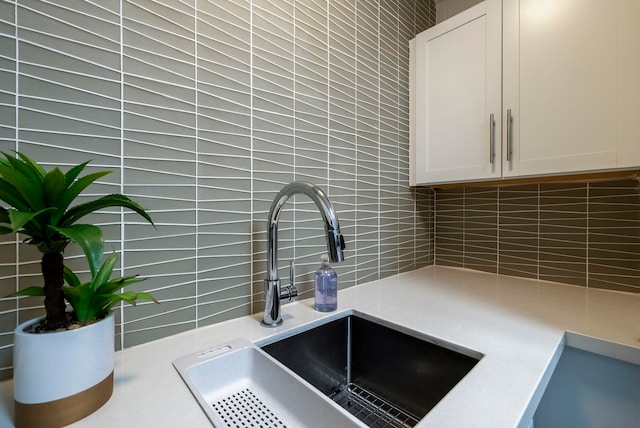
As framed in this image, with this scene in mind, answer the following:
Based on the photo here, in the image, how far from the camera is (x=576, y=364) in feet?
2.49

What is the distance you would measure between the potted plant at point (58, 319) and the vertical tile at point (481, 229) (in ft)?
5.00

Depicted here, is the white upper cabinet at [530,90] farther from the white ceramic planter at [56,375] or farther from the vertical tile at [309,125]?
the white ceramic planter at [56,375]

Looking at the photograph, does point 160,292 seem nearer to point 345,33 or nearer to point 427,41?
point 345,33

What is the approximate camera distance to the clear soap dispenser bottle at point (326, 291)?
88 centimetres

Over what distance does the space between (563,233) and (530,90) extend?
0.65m

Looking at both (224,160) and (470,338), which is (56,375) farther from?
(470,338)

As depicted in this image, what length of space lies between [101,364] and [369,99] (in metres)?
1.22

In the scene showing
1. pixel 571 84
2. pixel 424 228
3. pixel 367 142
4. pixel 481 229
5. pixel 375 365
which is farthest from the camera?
pixel 424 228

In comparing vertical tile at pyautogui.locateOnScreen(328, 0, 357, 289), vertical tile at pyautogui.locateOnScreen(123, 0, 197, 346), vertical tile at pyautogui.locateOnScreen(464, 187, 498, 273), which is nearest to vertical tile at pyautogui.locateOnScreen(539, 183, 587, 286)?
vertical tile at pyautogui.locateOnScreen(464, 187, 498, 273)

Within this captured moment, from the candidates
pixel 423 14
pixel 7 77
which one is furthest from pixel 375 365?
pixel 423 14

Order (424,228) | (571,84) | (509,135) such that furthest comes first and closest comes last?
(424,228), (509,135), (571,84)

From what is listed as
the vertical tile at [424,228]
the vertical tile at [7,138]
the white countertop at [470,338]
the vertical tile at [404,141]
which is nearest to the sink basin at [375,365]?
the white countertop at [470,338]

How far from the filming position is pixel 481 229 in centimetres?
145

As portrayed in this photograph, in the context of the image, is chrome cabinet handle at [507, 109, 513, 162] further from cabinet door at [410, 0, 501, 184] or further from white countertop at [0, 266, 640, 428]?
white countertop at [0, 266, 640, 428]
